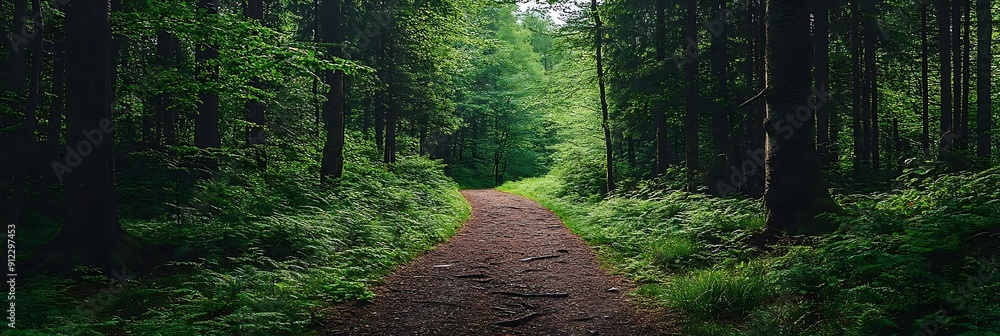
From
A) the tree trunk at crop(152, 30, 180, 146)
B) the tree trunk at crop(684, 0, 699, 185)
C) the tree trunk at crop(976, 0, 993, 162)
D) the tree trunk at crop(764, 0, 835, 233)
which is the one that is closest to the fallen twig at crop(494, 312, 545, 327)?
the tree trunk at crop(764, 0, 835, 233)

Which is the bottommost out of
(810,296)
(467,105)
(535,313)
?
(535,313)

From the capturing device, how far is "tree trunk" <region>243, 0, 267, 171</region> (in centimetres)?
1287

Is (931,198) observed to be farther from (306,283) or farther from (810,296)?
(306,283)

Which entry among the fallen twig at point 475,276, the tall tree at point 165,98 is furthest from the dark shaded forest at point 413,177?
the fallen twig at point 475,276

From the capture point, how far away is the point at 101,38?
709 centimetres

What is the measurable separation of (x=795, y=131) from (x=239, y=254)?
8246 mm

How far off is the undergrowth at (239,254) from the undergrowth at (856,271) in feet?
13.8

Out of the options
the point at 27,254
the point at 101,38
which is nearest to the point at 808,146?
the point at 101,38

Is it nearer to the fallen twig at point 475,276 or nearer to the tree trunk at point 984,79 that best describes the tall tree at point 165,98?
the fallen twig at point 475,276

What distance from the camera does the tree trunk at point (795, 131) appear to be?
7195mm

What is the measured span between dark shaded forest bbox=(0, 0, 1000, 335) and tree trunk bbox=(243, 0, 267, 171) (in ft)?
0.25

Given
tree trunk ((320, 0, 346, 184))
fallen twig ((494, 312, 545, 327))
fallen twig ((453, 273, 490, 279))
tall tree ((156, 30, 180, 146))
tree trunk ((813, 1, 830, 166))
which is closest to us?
fallen twig ((494, 312, 545, 327))

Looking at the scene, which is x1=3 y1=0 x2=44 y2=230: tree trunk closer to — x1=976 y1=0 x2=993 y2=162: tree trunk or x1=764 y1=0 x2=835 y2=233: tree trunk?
x1=764 y1=0 x2=835 y2=233: tree trunk

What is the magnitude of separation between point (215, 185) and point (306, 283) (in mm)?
4656
